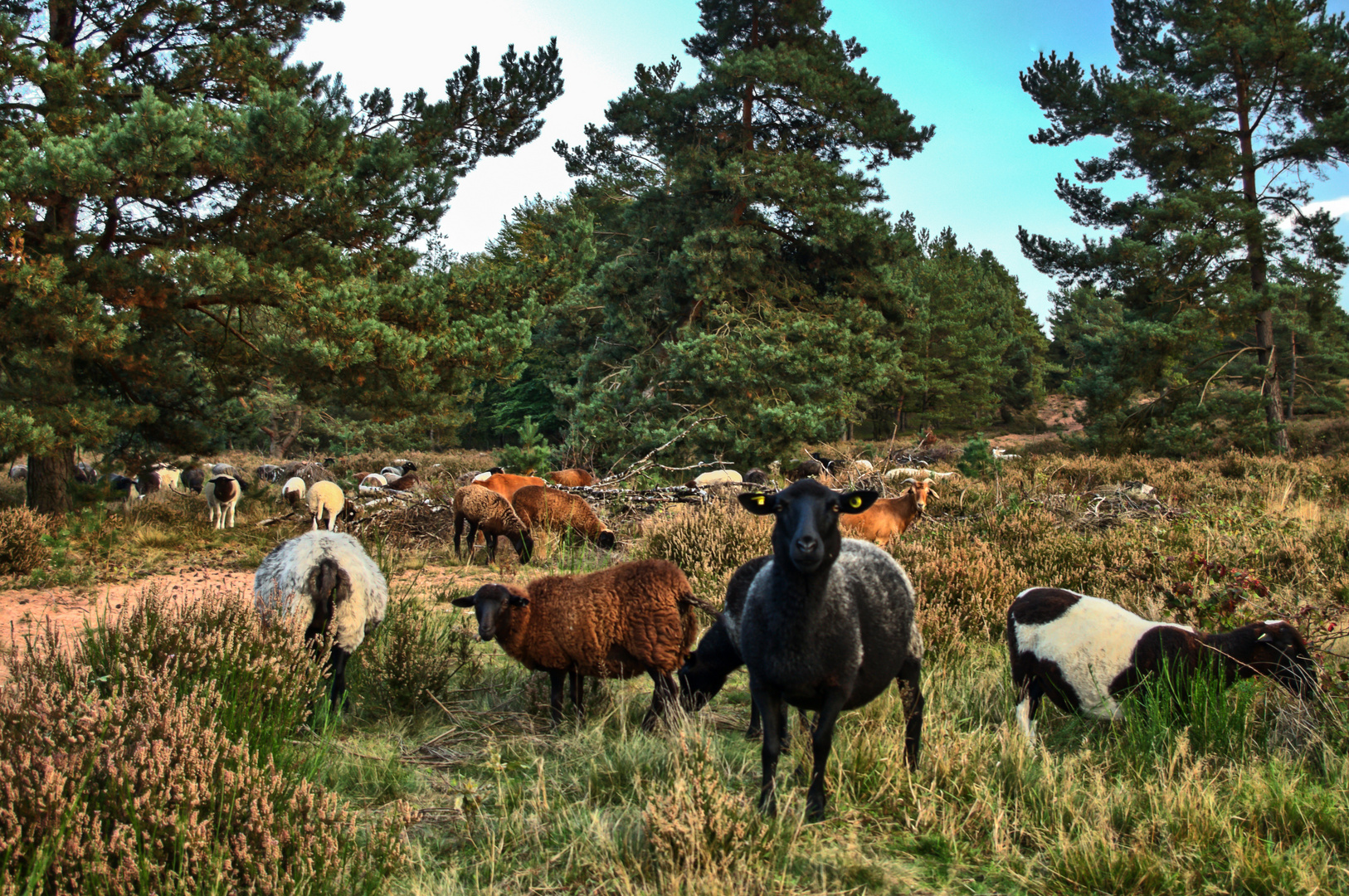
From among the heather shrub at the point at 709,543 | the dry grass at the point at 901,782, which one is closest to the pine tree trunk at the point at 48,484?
the heather shrub at the point at 709,543

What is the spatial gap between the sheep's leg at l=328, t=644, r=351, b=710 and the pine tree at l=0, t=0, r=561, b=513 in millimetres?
6316

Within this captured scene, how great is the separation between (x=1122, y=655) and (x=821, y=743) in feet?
6.46

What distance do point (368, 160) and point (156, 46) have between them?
12.8ft

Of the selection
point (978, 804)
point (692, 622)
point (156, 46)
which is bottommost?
point (978, 804)

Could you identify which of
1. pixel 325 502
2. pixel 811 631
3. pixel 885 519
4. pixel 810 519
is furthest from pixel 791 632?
pixel 325 502

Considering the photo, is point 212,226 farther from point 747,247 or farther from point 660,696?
point 747,247

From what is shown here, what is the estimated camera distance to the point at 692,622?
479 cm

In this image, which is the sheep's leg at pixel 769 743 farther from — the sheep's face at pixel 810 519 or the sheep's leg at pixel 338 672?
the sheep's leg at pixel 338 672

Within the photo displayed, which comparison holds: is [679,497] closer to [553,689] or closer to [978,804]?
[553,689]

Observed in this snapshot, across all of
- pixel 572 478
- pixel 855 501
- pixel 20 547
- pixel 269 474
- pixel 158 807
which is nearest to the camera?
pixel 158 807

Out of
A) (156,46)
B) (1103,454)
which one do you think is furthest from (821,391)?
(156,46)

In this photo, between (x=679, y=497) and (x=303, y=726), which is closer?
(x=303, y=726)

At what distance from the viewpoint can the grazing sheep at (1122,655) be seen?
13.3 ft

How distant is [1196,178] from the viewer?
68.3ft
